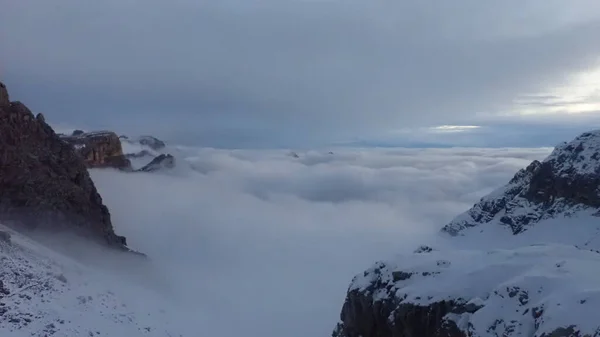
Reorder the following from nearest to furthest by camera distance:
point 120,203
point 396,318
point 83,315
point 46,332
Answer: point 396,318 < point 46,332 < point 83,315 < point 120,203

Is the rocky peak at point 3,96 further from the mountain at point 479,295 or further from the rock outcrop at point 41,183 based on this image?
the mountain at point 479,295

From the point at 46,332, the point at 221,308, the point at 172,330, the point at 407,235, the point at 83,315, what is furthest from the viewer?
the point at 407,235

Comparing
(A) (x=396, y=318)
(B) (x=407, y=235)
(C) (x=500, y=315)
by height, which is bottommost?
(B) (x=407, y=235)

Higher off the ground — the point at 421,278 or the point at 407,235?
the point at 421,278

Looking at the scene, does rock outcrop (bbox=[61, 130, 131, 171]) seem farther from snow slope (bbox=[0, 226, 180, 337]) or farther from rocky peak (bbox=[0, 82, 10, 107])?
snow slope (bbox=[0, 226, 180, 337])

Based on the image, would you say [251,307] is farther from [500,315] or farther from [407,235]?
[407,235]

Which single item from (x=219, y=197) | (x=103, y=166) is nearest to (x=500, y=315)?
(x=103, y=166)

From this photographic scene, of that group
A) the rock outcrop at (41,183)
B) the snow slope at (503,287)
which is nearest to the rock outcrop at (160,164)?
the rock outcrop at (41,183)

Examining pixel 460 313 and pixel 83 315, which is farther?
pixel 83 315

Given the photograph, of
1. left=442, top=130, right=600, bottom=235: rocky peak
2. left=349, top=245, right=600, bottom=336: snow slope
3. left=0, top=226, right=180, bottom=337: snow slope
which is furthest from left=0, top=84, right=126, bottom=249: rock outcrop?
left=442, top=130, right=600, bottom=235: rocky peak
